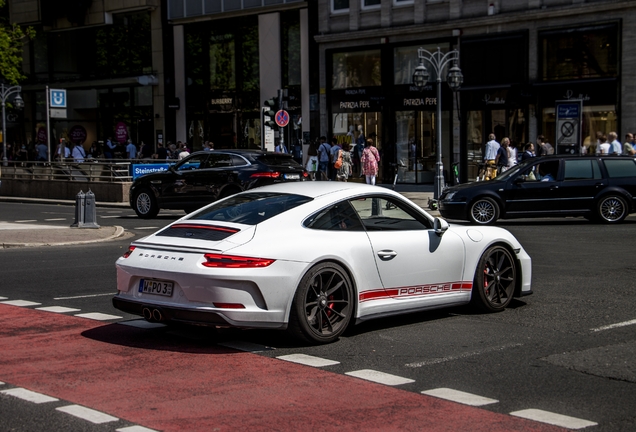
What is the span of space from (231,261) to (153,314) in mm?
873

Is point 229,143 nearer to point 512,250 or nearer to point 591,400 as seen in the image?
point 512,250

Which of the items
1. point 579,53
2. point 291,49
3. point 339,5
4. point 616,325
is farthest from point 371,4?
point 616,325

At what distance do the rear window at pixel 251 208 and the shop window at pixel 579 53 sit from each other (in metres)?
26.0

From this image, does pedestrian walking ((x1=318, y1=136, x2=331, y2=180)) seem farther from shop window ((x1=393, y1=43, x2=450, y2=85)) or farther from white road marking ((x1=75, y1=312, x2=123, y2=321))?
white road marking ((x1=75, y1=312, x2=123, y2=321))

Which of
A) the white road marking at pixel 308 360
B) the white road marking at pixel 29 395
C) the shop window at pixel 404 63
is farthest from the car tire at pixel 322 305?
the shop window at pixel 404 63

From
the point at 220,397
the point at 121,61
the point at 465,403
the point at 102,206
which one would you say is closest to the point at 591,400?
the point at 465,403

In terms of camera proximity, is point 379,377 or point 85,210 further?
point 85,210

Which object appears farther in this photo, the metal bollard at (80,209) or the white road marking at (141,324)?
the metal bollard at (80,209)

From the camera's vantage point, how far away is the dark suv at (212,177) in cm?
2358

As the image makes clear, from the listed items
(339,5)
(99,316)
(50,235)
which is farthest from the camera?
(339,5)

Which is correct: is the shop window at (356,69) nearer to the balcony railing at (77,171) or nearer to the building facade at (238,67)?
the building facade at (238,67)

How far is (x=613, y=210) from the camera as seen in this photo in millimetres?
21750

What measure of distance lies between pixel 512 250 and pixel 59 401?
5.22 m

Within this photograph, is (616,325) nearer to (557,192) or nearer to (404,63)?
(557,192)
